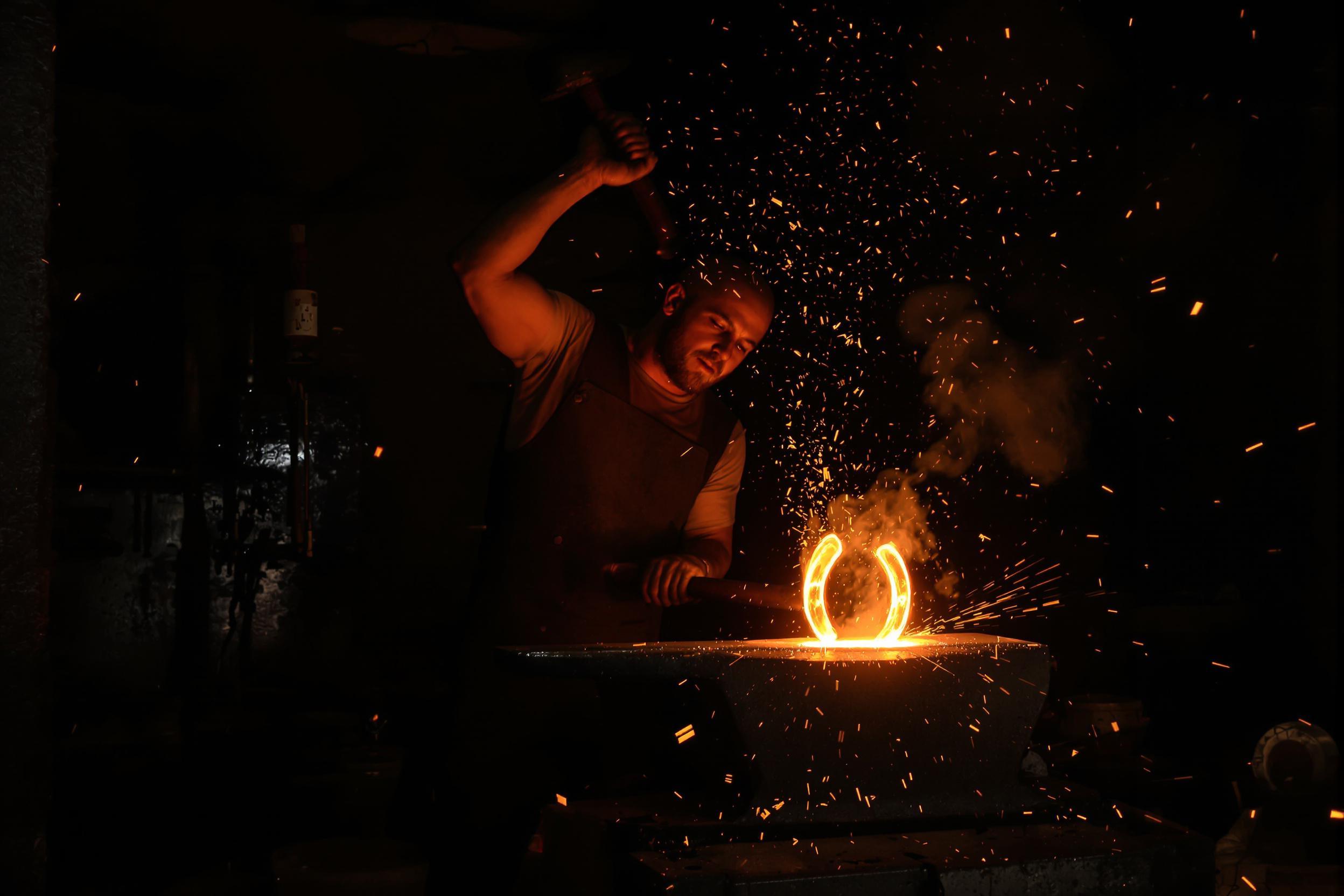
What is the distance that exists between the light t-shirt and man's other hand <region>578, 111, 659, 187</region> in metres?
0.41

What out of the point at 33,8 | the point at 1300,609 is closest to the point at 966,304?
the point at 1300,609

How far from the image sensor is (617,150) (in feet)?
9.68

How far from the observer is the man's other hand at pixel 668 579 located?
8.75ft

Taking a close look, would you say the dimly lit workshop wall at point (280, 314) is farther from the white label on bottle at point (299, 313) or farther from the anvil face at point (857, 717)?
the anvil face at point (857, 717)

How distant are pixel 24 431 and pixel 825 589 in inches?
63.9

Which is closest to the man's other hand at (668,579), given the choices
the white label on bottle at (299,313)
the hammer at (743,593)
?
the hammer at (743,593)

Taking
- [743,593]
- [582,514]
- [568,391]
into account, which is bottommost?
[743,593]

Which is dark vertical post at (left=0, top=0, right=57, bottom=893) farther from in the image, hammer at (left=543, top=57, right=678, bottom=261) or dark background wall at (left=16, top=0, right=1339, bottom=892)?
dark background wall at (left=16, top=0, right=1339, bottom=892)

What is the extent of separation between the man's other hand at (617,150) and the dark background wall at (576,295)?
3.77 ft

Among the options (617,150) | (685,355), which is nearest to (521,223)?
(617,150)

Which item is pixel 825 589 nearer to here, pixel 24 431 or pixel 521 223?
pixel 521 223

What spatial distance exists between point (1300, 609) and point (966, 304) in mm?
2083

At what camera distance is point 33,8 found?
2000 mm

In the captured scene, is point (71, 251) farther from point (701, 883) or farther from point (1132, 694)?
point (1132, 694)
